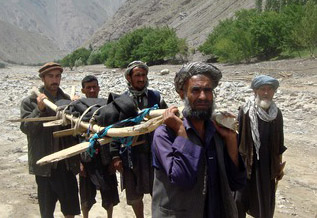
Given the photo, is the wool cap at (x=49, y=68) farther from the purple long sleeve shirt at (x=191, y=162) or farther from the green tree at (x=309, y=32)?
the green tree at (x=309, y=32)

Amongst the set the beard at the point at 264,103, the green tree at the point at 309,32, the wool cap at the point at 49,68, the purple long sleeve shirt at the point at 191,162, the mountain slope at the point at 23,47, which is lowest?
the purple long sleeve shirt at the point at 191,162

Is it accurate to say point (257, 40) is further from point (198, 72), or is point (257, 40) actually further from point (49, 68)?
point (198, 72)

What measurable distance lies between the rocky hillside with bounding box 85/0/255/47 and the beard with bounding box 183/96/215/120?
49723 millimetres

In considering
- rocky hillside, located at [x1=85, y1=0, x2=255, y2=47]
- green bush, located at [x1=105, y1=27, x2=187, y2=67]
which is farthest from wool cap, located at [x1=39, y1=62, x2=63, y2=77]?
rocky hillside, located at [x1=85, y1=0, x2=255, y2=47]

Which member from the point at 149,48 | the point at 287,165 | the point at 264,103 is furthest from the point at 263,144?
the point at 149,48

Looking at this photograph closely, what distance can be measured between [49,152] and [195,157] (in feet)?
5.74

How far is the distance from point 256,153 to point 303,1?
40.8 meters

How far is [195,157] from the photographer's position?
69.2 inches

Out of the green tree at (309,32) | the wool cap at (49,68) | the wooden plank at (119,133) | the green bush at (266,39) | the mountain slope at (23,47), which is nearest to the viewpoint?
the wooden plank at (119,133)

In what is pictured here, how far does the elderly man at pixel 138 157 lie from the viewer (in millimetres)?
2969

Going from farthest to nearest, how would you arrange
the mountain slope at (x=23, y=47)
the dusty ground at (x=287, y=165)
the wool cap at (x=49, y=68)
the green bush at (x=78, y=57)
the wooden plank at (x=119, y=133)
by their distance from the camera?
the mountain slope at (x=23, y=47), the green bush at (x=78, y=57), the dusty ground at (x=287, y=165), the wool cap at (x=49, y=68), the wooden plank at (x=119, y=133)

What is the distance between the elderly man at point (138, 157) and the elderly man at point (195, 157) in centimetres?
105

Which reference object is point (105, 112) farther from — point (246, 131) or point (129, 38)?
point (129, 38)

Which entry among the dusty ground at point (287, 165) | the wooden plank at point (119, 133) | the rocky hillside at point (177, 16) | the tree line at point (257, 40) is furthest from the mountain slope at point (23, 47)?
the wooden plank at point (119, 133)
